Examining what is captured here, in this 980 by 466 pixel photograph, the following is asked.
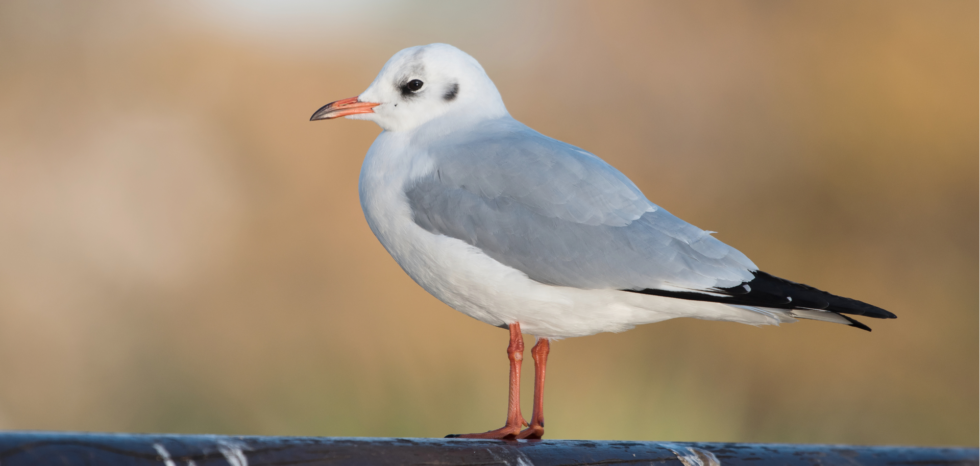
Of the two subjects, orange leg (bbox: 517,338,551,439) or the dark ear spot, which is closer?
orange leg (bbox: 517,338,551,439)

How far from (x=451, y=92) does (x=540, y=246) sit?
352 millimetres

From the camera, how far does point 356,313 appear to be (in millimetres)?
3168

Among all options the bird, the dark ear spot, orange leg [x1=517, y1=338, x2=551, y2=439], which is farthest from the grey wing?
orange leg [x1=517, y1=338, x2=551, y2=439]

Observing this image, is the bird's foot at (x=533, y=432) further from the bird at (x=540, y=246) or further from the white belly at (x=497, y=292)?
the white belly at (x=497, y=292)

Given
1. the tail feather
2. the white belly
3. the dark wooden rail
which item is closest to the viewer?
the dark wooden rail

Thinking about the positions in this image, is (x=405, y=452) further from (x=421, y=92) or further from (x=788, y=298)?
(x=421, y=92)

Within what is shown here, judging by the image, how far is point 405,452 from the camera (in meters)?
0.87

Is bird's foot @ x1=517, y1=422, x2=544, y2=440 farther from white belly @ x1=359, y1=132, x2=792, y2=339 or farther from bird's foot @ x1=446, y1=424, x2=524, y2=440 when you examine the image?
white belly @ x1=359, y1=132, x2=792, y2=339

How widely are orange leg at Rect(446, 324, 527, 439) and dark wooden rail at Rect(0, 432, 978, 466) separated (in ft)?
0.79

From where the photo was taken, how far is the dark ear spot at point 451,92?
1.46 m

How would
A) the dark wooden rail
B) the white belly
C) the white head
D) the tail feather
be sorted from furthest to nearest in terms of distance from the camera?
the white head → the white belly → the tail feather → the dark wooden rail

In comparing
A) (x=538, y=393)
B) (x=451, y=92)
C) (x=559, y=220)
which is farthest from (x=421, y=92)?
(x=538, y=393)

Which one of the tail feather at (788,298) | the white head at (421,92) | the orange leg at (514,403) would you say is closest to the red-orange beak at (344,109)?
the white head at (421,92)

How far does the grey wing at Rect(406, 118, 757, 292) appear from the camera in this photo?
49.7 inches
